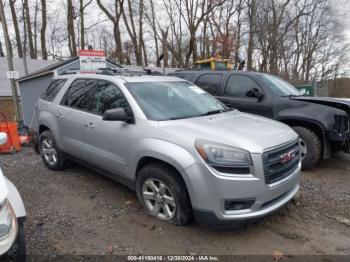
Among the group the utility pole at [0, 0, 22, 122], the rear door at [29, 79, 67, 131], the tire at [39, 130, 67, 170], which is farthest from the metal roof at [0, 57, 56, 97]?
the tire at [39, 130, 67, 170]

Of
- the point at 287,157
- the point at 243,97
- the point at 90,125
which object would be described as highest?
the point at 243,97

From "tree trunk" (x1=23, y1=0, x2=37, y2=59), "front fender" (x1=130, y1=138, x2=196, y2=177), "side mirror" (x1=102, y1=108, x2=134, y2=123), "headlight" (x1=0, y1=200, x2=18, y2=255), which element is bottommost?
"headlight" (x1=0, y1=200, x2=18, y2=255)

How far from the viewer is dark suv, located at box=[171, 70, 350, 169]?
16.3 feet

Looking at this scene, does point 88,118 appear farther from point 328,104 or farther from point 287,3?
point 287,3

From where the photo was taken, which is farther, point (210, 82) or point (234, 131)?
point (210, 82)

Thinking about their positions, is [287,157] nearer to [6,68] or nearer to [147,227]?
[147,227]

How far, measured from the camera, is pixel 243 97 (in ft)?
20.0

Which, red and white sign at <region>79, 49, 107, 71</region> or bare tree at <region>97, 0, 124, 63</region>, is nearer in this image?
red and white sign at <region>79, 49, 107, 71</region>

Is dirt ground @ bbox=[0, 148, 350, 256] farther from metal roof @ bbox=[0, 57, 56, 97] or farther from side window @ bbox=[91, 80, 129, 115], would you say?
metal roof @ bbox=[0, 57, 56, 97]

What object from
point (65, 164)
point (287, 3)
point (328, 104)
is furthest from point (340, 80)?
point (65, 164)

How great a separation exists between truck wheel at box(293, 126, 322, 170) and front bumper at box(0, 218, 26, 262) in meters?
4.63

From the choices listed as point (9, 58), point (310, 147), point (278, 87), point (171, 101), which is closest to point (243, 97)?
point (278, 87)

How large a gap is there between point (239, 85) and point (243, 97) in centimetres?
32

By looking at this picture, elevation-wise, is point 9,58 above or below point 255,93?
above
